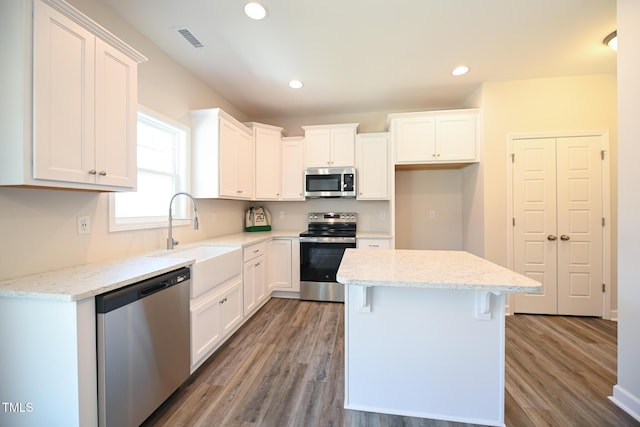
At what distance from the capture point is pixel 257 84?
3.04 m

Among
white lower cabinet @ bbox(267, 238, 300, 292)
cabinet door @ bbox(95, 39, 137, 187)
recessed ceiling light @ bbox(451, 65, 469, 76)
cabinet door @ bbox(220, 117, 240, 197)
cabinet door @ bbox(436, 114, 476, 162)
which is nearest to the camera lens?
cabinet door @ bbox(95, 39, 137, 187)

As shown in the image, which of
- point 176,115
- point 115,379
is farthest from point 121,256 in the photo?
point 176,115

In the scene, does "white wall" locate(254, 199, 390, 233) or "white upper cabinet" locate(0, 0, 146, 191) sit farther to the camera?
"white wall" locate(254, 199, 390, 233)

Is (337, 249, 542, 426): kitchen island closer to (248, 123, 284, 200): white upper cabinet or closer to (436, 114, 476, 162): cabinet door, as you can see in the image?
(436, 114, 476, 162): cabinet door

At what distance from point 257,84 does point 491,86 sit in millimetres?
2795

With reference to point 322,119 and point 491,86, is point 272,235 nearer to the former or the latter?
point 322,119

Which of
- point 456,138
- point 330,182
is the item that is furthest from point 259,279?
point 456,138

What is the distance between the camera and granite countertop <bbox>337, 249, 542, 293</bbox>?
1248mm

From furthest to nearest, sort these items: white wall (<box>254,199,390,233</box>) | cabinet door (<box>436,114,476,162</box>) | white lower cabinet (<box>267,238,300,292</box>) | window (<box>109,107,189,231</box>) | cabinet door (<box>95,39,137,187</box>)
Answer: white wall (<box>254,199,390,233</box>) < white lower cabinet (<box>267,238,300,292</box>) < cabinet door (<box>436,114,476,162</box>) < window (<box>109,107,189,231</box>) < cabinet door (<box>95,39,137,187</box>)

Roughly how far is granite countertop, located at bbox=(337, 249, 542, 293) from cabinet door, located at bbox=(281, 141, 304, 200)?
2.13m

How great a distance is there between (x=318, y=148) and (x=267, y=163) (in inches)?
30.7

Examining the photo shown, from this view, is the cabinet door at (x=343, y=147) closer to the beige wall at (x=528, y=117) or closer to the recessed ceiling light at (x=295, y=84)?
the recessed ceiling light at (x=295, y=84)

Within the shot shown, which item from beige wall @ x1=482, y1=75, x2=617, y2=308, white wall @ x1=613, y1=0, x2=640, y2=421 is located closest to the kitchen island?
white wall @ x1=613, y1=0, x2=640, y2=421

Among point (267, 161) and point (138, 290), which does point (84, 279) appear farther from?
point (267, 161)
